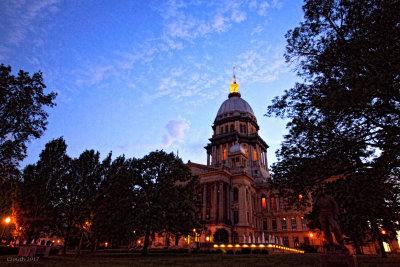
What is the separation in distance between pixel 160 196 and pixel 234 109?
6725 centimetres

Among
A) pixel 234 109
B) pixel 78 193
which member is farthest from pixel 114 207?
pixel 234 109

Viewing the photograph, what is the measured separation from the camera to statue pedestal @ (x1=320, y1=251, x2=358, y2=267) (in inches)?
369

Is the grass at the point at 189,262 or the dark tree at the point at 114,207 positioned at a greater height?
the dark tree at the point at 114,207

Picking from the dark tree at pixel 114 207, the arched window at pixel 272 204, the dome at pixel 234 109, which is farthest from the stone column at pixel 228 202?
the dome at pixel 234 109

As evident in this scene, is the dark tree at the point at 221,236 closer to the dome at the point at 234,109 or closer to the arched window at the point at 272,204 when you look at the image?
the arched window at the point at 272,204

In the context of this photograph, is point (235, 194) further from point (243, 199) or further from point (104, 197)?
point (104, 197)

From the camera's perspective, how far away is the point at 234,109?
93562mm

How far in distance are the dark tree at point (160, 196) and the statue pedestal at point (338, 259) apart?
69.6 ft

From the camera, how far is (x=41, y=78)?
67.9ft

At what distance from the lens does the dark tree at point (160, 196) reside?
29469mm

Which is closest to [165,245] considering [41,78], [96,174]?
[96,174]

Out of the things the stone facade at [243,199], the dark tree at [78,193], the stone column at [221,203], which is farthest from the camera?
the stone facade at [243,199]

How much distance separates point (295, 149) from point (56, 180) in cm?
3213

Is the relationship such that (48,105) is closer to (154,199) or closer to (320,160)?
(154,199)
